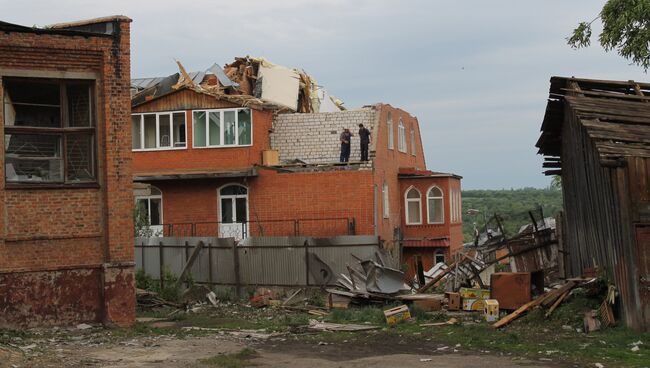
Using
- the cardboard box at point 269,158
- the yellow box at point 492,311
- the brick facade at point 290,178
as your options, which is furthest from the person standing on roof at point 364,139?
the yellow box at point 492,311

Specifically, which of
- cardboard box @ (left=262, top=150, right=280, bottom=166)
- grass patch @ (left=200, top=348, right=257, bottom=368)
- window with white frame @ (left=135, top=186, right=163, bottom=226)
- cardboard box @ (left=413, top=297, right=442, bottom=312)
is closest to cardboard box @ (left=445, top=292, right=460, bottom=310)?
cardboard box @ (left=413, top=297, right=442, bottom=312)

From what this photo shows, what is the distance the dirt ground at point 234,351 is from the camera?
47.8 ft

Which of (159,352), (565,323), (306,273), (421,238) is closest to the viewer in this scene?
(159,352)

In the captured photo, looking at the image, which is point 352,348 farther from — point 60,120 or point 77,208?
point 60,120

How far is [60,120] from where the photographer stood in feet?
64.0

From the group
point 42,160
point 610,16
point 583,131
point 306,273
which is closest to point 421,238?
point 306,273

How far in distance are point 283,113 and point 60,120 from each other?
2203 cm

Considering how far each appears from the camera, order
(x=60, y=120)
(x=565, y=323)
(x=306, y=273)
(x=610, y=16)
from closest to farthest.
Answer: (x=565, y=323), (x=60, y=120), (x=610, y=16), (x=306, y=273)

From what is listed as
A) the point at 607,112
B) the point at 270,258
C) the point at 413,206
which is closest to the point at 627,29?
the point at 607,112

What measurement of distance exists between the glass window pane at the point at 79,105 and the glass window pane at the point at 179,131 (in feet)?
64.6

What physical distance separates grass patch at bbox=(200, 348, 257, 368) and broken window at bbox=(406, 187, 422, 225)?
2767cm

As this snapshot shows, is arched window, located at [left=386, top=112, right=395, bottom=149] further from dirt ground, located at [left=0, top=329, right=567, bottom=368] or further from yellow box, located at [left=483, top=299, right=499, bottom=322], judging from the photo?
dirt ground, located at [left=0, top=329, right=567, bottom=368]

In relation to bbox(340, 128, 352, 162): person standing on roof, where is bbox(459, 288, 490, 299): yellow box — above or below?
below

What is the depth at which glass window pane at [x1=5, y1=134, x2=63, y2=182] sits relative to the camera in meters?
18.9
